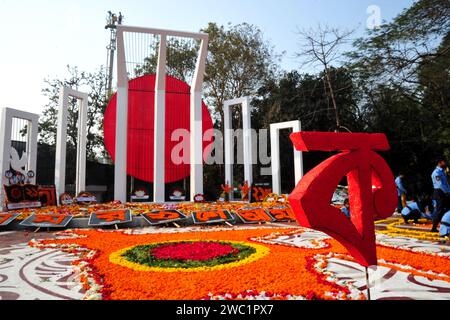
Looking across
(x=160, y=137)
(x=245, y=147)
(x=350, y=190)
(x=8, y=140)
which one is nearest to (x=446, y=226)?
(x=350, y=190)

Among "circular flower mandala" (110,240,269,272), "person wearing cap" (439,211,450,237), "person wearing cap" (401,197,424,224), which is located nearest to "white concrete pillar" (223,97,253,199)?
"person wearing cap" (401,197,424,224)

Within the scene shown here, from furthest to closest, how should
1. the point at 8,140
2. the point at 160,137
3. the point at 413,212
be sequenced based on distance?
1. the point at 160,137
2. the point at 8,140
3. the point at 413,212

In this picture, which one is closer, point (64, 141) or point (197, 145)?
point (64, 141)

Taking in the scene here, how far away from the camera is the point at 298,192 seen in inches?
111

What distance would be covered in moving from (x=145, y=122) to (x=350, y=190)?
12.7 metres

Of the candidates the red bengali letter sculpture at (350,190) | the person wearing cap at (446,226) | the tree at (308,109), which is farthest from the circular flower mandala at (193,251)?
the tree at (308,109)

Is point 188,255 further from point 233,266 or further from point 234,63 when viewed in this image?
point 234,63

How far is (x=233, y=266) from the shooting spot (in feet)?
13.9

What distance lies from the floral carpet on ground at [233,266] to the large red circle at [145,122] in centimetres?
802

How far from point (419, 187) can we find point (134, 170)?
49.6 feet

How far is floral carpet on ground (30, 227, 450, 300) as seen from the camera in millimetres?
3219

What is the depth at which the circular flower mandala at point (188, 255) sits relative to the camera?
4.28 metres

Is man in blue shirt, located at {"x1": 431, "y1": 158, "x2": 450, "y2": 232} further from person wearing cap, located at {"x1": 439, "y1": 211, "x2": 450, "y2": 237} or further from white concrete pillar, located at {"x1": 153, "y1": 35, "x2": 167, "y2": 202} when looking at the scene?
white concrete pillar, located at {"x1": 153, "y1": 35, "x2": 167, "y2": 202}

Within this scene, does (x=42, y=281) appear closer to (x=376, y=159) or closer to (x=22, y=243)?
(x=22, y=243)
